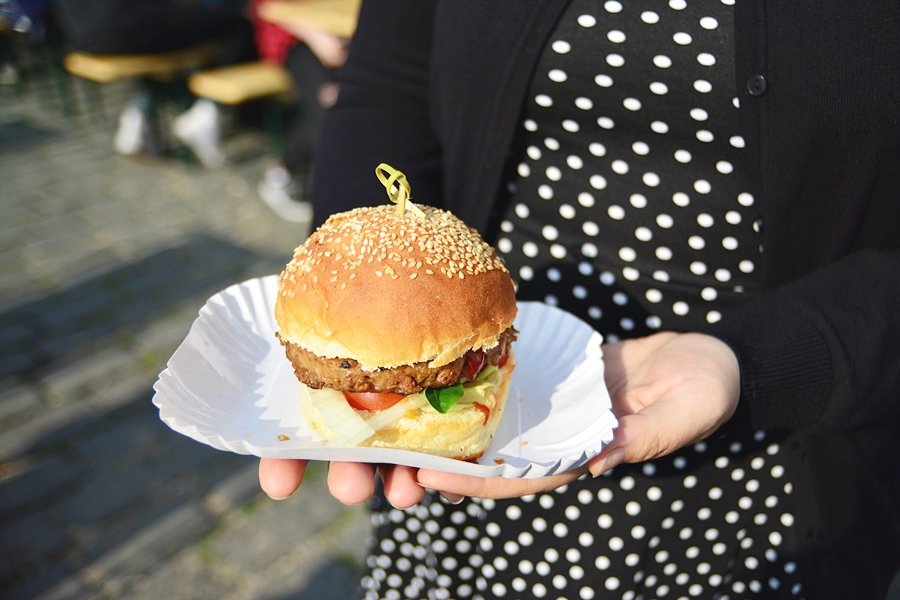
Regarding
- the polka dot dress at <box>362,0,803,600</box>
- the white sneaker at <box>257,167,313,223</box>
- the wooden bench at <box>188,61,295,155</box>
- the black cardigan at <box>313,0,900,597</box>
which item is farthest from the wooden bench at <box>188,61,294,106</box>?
the polka dot dress at <box>362,0,803,600</box>

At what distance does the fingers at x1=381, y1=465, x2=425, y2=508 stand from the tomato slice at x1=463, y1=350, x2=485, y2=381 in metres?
0.34

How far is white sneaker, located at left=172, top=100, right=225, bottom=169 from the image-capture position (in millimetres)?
8000

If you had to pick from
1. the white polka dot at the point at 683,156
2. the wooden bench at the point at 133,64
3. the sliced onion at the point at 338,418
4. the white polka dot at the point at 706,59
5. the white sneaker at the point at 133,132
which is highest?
the white polka dot at the point at 706,59

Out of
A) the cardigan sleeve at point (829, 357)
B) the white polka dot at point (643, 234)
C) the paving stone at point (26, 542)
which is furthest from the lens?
the paving stone at point (26, 542)

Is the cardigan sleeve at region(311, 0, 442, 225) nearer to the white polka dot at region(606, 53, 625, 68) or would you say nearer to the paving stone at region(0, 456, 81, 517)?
the white polka dot at region(606, 53, 625, 68)

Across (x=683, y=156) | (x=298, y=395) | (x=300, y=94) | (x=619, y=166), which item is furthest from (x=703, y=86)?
(x=300, y=94)

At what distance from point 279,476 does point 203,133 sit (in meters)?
7.08

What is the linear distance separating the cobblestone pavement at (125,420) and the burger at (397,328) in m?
2.00

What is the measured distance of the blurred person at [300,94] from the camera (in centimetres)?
713

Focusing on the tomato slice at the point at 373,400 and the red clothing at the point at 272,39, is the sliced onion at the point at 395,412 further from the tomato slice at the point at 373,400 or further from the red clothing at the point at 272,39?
the red clothing at the point at 272,39

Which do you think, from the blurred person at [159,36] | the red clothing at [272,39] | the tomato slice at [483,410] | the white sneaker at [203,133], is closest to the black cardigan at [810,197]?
the tomato slice at [483,410]

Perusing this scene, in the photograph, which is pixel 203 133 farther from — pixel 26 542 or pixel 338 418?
pixel 338 418

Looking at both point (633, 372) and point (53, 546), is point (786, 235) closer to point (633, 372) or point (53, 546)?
point (633, 372)

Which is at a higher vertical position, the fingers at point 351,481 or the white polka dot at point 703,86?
the white polka dot at point 703,86
